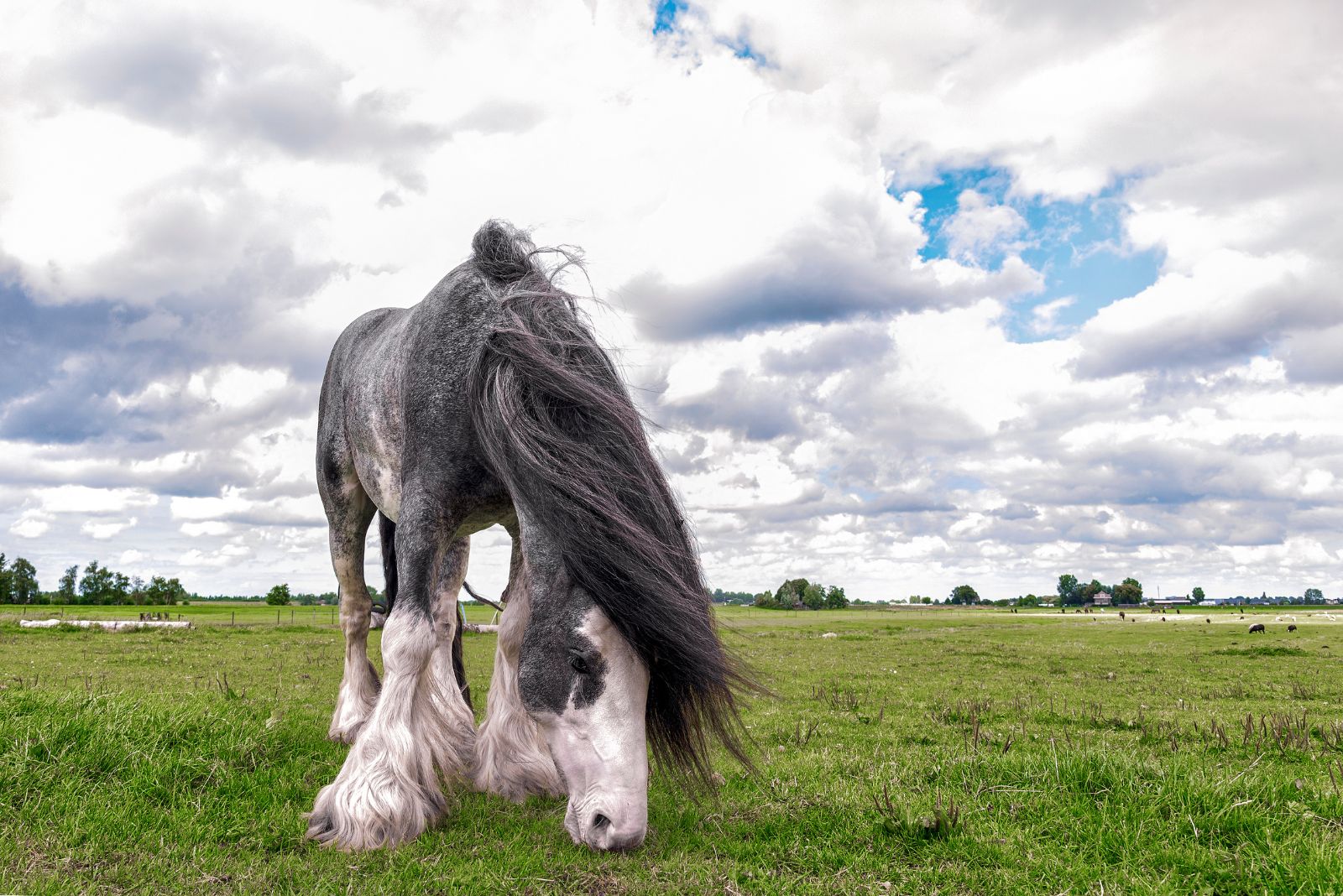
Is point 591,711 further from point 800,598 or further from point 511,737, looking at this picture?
point 800,598

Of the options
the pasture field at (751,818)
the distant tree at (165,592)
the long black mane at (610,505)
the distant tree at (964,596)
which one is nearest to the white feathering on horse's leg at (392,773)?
the pasture field at (751,818)

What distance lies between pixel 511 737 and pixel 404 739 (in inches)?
37.8

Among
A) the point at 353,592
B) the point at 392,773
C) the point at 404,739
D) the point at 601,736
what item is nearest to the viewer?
the point at 601,736

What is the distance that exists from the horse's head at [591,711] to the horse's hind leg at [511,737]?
1.29 metres

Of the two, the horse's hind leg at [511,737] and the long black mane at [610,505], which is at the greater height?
the long black mane at [610,505]

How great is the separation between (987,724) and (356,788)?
7.71 metres

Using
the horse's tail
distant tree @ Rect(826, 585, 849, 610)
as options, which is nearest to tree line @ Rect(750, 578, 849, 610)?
distant tree @ Rect(826, 585, 849, 610)


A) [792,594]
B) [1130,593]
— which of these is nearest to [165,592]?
[792,594]

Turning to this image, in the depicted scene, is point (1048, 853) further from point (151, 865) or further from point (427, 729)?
point (151, 865)

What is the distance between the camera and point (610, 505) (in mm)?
4203

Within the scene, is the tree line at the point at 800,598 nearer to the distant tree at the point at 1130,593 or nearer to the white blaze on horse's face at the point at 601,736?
the distant tree at the point at 1130,593

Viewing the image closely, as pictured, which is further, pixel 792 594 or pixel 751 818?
pixel 792 594

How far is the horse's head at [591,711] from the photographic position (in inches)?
153

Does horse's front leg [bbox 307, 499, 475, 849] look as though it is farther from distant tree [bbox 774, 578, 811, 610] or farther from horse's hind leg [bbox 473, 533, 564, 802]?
distant tree [bbox 774, 578, 811, 610]
